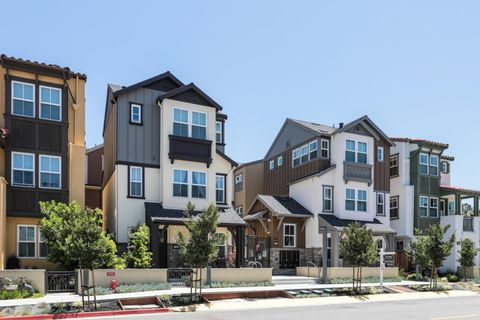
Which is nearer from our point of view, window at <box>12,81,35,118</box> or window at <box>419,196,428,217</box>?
window at <box>12,81,35,118</box>

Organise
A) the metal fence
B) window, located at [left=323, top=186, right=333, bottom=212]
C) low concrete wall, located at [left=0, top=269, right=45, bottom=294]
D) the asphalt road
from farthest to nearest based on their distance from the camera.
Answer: window, located at [left=323, top=186, right=333, bottom=212], the metal fence, low concrete wall, located at [left=0, top=269, right=45, bottom=294], the asphalt road

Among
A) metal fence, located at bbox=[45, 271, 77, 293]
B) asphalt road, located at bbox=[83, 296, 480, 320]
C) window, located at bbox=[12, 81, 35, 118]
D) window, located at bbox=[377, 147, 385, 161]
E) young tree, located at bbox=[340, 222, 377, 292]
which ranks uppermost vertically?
window, located at bbox=[12, 81, 35, 118]

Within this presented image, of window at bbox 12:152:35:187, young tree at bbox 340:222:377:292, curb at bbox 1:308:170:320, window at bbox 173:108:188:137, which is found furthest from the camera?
window at bbox 173:108:188:137

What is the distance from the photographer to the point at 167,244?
28.6 metres

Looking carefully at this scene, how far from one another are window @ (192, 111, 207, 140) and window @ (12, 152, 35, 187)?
9.28m

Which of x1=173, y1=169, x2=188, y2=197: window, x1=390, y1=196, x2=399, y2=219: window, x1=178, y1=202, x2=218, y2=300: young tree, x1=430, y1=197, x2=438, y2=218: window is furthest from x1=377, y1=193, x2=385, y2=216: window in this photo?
x1=178, y1=202, x2=218, y2=300: young tree

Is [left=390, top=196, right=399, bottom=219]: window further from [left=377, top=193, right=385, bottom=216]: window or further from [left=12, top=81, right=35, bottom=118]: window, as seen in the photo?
[left=12, top=81, right=35, bottom=118]: window

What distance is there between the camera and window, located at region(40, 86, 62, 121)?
2534 centimetres

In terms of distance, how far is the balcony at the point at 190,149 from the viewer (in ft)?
94.9

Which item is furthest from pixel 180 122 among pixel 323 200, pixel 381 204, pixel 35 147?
pixel 381 204

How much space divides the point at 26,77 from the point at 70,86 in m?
2.18

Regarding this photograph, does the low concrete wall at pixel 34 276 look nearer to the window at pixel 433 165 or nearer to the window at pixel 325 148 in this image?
the window at pixel 325 148

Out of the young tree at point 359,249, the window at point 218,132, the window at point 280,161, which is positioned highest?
the window at point 218,132

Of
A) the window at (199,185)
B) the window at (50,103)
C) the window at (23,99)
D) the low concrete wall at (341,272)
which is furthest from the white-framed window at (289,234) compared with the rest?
the window at (23,99)
